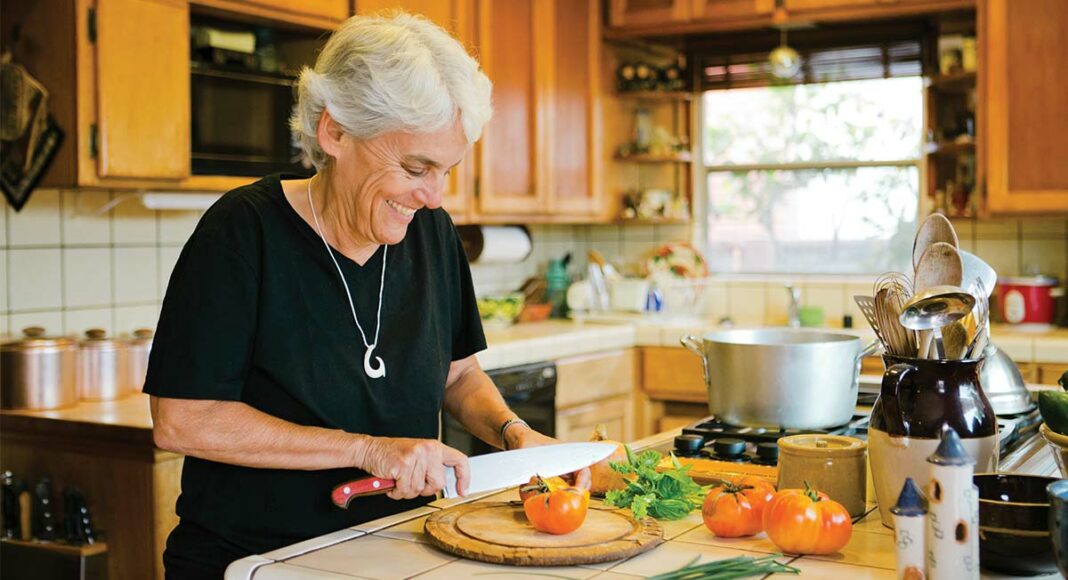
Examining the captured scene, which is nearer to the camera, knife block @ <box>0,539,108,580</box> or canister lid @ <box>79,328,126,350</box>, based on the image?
knife block @ <box>0,539,108,580</box>

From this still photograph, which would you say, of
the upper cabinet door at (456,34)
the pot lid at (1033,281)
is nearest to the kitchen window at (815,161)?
the pot lid at (1033,281)

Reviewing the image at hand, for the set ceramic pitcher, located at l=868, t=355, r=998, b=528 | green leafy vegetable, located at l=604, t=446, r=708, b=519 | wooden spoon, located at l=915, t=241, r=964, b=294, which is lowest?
green leafy vegetable, located at l=604, t=446, r=708, b=519

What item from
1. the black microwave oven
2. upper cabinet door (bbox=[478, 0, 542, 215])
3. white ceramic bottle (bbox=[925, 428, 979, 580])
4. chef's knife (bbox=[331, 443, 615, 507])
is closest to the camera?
white ceramic bottle (bbox=[925, 428, 979, 580])

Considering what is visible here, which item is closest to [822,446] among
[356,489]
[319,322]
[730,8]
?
[356,489]

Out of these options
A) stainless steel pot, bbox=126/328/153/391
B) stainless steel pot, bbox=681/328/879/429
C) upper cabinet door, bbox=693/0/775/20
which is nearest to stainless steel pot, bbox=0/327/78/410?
stainless steel pot, bbox=126/328/153/391

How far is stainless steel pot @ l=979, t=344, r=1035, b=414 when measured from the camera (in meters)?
2.27

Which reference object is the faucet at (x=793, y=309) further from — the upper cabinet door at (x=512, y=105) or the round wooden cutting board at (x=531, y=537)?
the round wooden cutting board at (x=531, y=537)

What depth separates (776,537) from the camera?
141 centimetres

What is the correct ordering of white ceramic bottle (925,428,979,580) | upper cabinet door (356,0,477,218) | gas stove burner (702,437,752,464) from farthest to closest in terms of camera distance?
upper cabinet door (356,0,477,218)
gas stove burner (702,437,752,464)
white ceramic bottle (925,428,979,580)

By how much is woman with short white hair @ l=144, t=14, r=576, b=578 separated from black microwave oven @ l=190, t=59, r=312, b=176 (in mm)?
1324

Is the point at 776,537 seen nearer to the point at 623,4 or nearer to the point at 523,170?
the point at 523,170

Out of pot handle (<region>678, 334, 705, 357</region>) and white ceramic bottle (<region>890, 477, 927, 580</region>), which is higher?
pot handle (<region>678, 334, 705, 357</region>)

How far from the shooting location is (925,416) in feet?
4.80

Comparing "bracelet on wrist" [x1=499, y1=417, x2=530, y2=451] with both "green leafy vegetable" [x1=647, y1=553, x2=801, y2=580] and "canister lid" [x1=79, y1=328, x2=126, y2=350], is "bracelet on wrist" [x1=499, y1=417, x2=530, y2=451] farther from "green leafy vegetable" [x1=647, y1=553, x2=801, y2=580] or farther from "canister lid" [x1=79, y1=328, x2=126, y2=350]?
"canister lid" [x1=79, y1=328, x2=126, y2=350]
